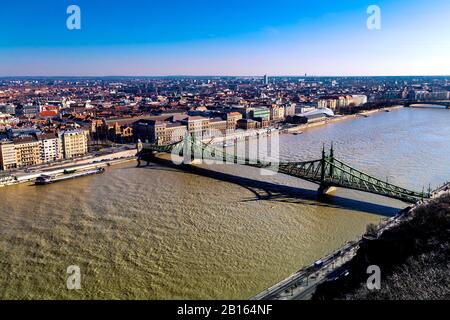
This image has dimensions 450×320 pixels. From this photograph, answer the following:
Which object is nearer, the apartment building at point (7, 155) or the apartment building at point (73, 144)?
the apartment building at point (7, 155)

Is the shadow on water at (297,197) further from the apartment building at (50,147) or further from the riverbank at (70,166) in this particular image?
the apartment building at (50,147)

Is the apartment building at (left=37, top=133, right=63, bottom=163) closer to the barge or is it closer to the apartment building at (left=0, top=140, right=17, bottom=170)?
the apartment building at (left=0, top=140, right=17, bottom=170)

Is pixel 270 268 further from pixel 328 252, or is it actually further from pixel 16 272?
pixel 16 272

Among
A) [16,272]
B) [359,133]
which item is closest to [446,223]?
[16,272]

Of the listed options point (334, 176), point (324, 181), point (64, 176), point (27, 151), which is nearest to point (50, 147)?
point (27, 151)

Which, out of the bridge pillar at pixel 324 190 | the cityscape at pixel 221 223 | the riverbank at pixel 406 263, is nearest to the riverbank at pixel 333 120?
the cityscape at pixel 221 223

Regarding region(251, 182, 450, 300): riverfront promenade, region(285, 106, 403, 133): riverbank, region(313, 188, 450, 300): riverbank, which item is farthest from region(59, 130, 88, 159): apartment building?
region(313, 188, 450, 300): riverbank

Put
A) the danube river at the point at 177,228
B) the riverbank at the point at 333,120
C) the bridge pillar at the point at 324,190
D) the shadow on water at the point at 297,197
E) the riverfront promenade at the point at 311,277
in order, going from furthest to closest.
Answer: the riverbank at the point at 333,120 < the bridge pillar at the point at 324,190 < the shadow on water at the point at 297,197 < the danube river at the point at 177,228 < the riverfront promenade at the point at 311,277
